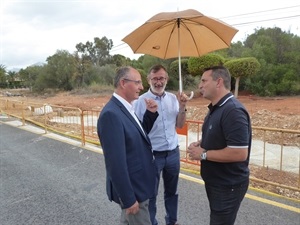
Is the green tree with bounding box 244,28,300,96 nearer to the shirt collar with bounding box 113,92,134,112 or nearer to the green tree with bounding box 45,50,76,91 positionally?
the shirt collar with bounding box 113,92,134,112

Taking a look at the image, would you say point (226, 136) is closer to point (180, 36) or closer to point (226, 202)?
point (226, 202)

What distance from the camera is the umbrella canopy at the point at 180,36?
2951 mm

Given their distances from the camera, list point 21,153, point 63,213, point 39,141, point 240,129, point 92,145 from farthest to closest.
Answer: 1. point 39,141
2. point 92,145
3. point 21,153
4. point 63,213
5. point 240,129

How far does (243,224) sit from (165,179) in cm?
110

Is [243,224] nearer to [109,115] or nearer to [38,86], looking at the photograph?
[109,115]

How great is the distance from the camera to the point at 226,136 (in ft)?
6.81

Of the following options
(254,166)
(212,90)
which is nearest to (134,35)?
(212,90)

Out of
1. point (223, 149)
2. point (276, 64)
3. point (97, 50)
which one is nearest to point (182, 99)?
point (223, 149)

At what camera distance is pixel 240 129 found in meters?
2.02

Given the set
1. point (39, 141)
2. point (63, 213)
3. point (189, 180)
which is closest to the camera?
point (63, 213)

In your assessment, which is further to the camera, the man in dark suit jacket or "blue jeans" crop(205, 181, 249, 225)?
"blue jeans" crop(205, 181, 249, 225)

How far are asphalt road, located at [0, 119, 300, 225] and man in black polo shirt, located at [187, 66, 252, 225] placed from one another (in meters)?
1.27

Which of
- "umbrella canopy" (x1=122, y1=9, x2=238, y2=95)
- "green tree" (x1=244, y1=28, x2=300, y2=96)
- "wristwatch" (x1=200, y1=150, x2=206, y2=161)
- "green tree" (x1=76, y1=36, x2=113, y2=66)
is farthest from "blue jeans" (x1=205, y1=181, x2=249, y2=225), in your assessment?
"green tree" (x1=76, y1=36, x2=113, y2=66)

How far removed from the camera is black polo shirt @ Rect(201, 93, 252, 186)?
6.67 ft
